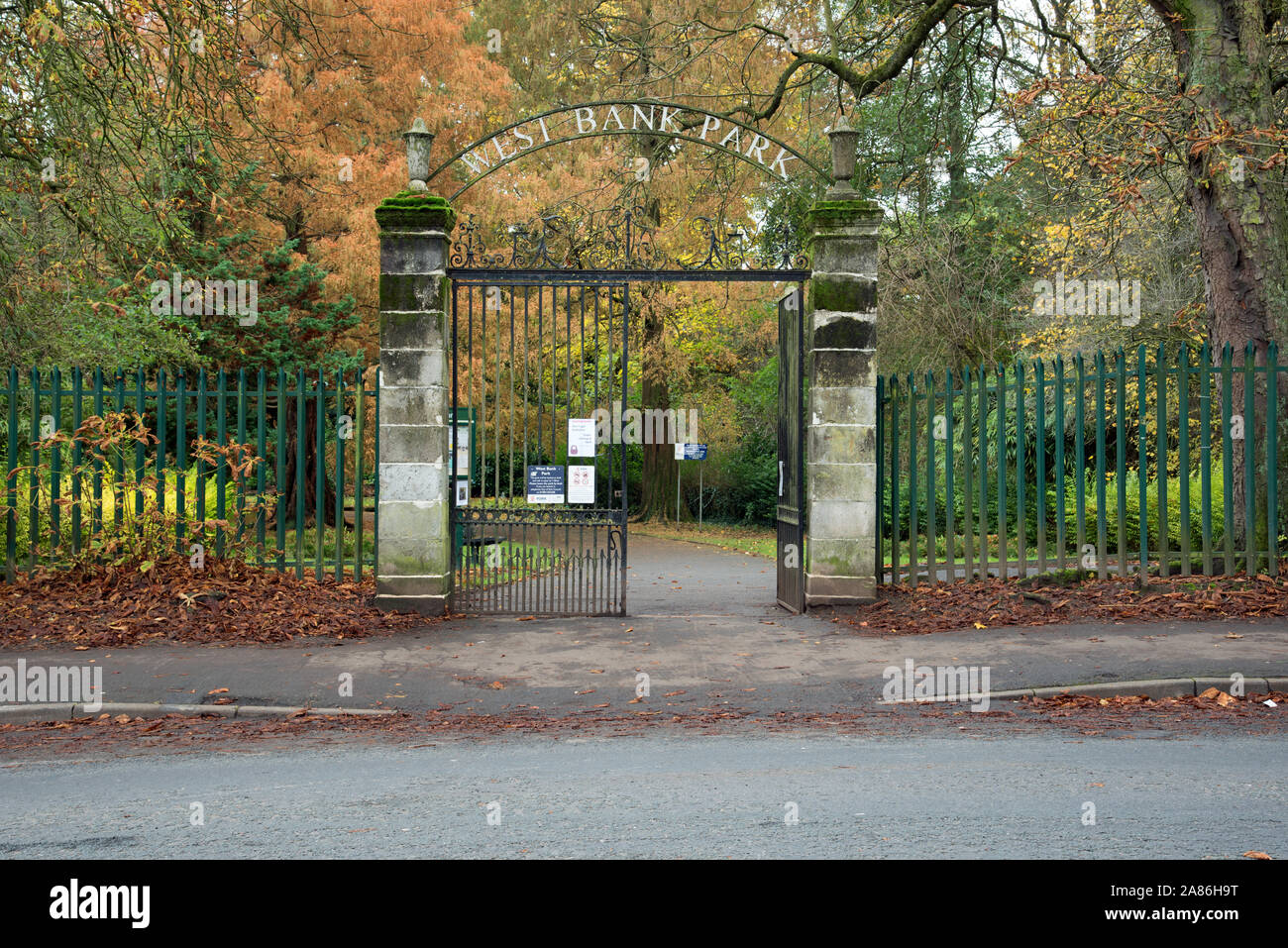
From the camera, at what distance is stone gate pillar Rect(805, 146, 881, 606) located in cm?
1216

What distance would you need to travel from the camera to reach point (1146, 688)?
27.6 feet

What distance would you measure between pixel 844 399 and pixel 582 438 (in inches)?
114

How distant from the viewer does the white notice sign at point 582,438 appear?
11.8m

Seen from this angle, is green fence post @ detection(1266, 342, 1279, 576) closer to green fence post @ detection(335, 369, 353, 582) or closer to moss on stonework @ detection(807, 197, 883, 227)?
moss on stonework @ detection(807, 197, 883, 227)

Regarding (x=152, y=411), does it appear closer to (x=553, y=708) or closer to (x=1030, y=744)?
(x=553, y=708)

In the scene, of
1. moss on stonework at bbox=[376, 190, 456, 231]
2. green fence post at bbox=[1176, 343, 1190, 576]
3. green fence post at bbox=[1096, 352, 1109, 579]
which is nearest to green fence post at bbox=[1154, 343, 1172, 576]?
green fence post at bbox=[1176, 343, 1190, 576]

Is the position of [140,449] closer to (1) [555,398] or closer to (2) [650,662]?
(1) [555,398]

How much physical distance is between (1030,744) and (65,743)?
620cm

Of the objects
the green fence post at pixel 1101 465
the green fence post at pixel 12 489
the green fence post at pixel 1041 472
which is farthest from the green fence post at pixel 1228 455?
the green fence post at pixel 12 489

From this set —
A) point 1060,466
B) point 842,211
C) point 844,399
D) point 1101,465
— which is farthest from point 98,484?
point 1101,465

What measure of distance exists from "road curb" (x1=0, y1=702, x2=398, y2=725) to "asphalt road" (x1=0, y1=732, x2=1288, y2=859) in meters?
1.06

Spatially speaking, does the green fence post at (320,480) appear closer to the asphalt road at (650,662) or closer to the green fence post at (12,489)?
the asphalt road at (650,662)

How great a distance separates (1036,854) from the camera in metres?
4.48

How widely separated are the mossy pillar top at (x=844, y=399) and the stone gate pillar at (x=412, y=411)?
159 inches
